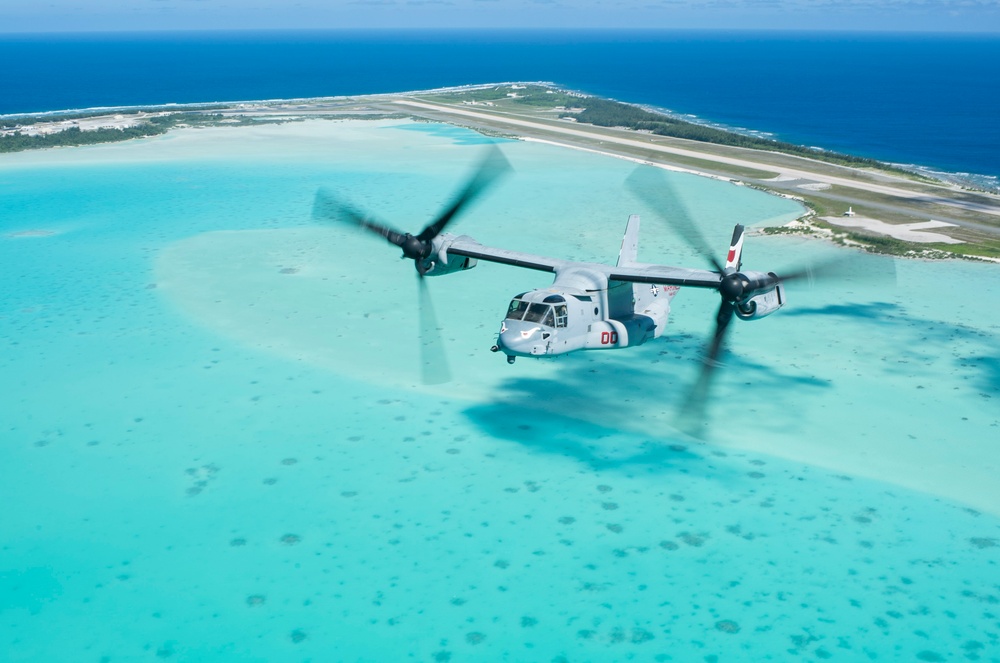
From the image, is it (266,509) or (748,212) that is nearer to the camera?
(266,509)

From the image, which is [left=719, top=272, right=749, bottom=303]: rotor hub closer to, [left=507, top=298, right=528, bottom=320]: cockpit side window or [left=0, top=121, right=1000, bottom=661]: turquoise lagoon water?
[left=0, top=121, right=1000, bottom=661]: turquoise lagoon water

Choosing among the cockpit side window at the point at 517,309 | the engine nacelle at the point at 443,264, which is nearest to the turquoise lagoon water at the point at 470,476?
the cockpit side window at the point at 517,309

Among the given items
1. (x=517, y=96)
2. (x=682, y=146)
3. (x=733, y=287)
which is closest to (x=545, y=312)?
(x=733, y=287)

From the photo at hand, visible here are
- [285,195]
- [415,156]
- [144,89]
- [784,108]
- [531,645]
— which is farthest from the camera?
[144,89]

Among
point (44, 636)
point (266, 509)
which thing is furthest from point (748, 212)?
point (44, 636)

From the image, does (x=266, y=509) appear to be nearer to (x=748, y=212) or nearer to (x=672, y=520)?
(x=672, y=520)

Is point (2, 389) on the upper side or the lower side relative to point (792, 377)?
lower

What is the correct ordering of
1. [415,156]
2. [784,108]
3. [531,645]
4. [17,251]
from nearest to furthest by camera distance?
1. [531,645]
2. [17,251]
3. [415,156]
4. [784,108]

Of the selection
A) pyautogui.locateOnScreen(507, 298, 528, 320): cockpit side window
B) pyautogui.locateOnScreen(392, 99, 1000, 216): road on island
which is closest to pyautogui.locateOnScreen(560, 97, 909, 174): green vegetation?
pyautogui.locateOnScreen(392, 99, 1000, 216): road on island
